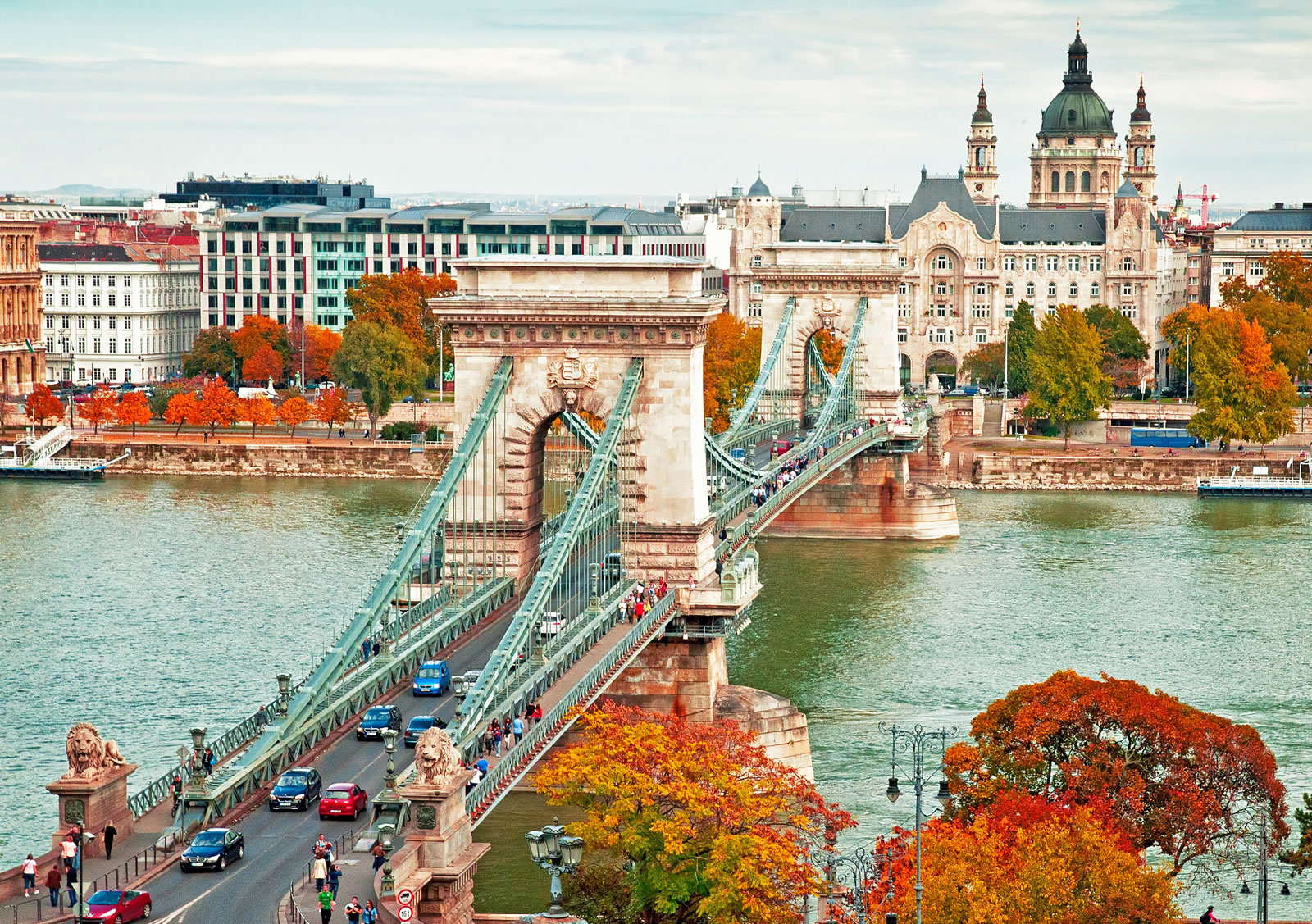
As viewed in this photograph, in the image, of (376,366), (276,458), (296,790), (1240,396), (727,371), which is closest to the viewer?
(296,790)

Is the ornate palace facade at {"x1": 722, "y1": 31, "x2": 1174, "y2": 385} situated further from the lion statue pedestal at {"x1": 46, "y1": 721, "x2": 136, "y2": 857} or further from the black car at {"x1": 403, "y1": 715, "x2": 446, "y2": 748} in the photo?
the lion statue pedestal at {"x1": 46, "y1": 721, "x2": 136, "y2": 857}

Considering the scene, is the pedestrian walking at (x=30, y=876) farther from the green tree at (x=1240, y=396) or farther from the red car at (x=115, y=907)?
the green tree at (x=1240, y=396)

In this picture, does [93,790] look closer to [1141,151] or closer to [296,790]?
[296,790]

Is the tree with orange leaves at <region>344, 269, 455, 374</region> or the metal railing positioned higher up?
the tree with orange leaves at <region>344, 269, 455, 374</region>

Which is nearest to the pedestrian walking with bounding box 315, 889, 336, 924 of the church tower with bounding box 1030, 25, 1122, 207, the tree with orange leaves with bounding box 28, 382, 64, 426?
the tree with orange leaves with bounding box 28, 382, 64, 426

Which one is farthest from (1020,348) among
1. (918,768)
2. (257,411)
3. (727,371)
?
(918,768)

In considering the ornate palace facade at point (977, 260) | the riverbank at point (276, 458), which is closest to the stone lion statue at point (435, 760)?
the riverbank at point (276, 458)
